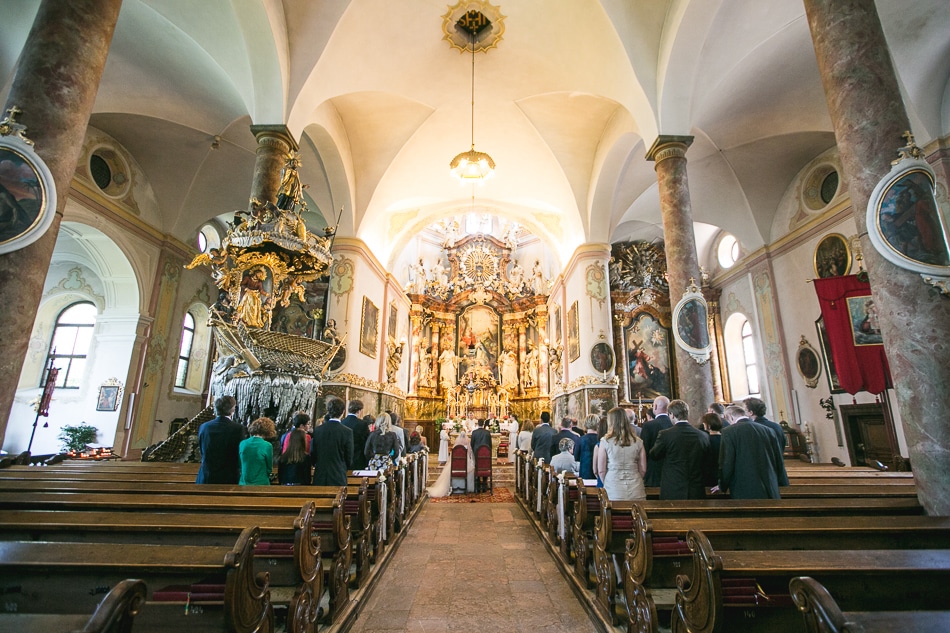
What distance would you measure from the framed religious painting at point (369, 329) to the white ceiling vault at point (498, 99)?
1959mm

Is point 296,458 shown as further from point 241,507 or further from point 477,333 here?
point 477,333

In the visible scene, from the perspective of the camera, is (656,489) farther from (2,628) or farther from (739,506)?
(2,628)

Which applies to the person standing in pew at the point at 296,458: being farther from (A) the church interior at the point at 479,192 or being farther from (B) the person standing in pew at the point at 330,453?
(A) the church interior at the point at 479,192

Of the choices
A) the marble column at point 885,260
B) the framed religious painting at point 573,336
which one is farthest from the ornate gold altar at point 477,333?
the marble column at point 885,260

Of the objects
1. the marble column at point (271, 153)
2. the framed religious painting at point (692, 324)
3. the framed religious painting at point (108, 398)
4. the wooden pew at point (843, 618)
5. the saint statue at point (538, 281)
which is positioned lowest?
the wooden pew at point (843, 618)

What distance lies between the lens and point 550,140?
12320 millimetres

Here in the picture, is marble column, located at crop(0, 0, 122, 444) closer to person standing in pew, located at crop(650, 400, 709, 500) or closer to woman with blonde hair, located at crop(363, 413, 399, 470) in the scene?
woman with blonde hair, located at crop(363, 413, 399, 470)

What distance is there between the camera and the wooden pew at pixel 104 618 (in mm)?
1200

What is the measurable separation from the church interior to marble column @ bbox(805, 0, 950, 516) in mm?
18

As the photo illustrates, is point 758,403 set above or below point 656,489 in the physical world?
above

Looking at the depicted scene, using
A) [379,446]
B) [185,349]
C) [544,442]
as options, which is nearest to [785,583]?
[379,446]

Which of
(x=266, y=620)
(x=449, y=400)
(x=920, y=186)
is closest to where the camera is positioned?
(x=266, y=620)

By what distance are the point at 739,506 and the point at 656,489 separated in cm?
164

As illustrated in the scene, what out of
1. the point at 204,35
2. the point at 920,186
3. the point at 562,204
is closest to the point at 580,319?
the point at 562,204
